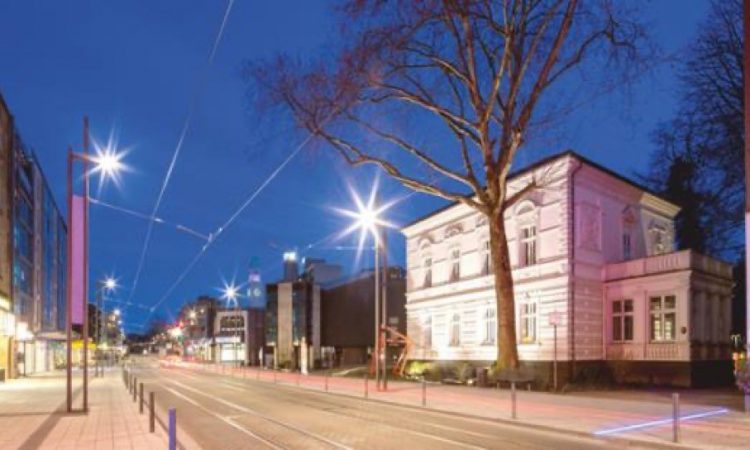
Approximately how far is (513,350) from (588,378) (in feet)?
19.5

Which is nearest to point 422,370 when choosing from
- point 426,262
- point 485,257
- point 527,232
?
point 426,262

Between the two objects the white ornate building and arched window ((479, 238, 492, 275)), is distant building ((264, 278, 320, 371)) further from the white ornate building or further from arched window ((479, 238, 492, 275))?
the white ornate building

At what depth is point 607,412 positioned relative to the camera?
21.7 metres

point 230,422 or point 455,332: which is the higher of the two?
point 455,332

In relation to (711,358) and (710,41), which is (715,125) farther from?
(711,358)

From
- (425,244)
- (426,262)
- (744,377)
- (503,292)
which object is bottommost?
(744,377)

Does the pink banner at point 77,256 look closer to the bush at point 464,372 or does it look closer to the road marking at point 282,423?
the road marking at point 282,423

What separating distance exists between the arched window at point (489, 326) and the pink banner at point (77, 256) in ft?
70.9

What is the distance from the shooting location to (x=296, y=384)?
1620 inches

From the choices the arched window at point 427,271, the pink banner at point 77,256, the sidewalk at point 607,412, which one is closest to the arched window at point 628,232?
the sidewalk at point 607,412

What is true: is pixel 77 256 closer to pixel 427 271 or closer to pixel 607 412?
pixel 607 412

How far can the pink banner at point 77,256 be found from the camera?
22281 millimetres

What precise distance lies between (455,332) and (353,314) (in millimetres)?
26154

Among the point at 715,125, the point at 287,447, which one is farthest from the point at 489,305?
the point at 287,447
